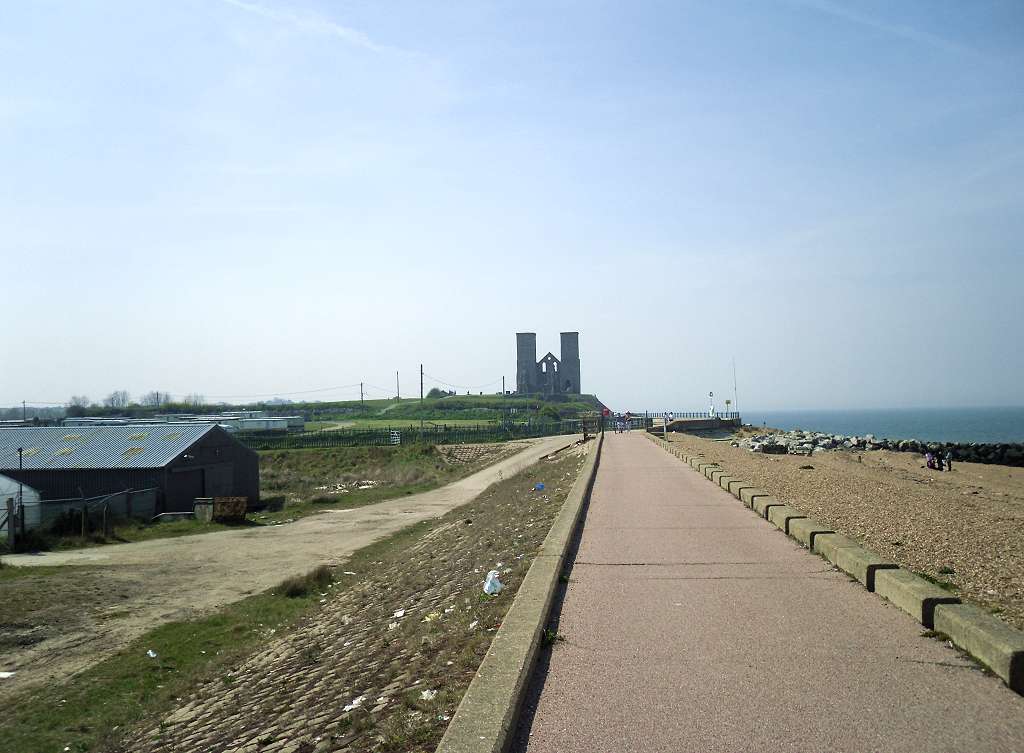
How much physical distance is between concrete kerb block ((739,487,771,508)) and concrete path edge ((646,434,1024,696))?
2787mm

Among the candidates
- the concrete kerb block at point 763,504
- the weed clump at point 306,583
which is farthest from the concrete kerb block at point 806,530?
the weed clump at point 306,583

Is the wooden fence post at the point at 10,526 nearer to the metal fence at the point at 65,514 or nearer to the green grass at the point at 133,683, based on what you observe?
the metal fence at the point at 65,514

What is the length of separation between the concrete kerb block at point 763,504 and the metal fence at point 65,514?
23.0 metres

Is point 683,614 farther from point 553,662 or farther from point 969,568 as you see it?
point 969,568

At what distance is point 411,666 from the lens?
721 centimetres

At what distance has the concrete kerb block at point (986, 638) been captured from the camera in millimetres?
5125

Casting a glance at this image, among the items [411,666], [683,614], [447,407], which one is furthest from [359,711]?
[447,407]

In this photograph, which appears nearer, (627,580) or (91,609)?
(627,580)

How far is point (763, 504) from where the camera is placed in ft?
42.7

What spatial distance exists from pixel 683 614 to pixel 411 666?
2.55 meters

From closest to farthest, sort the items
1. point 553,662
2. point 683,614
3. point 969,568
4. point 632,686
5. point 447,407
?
point 632,686 → point 553,662 → point 683,614 → point 969,568 → point 447,407

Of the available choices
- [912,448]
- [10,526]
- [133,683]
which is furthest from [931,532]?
[912,448]

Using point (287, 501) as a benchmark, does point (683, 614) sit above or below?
above

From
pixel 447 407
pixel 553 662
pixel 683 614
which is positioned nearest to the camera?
pixel 553 662
